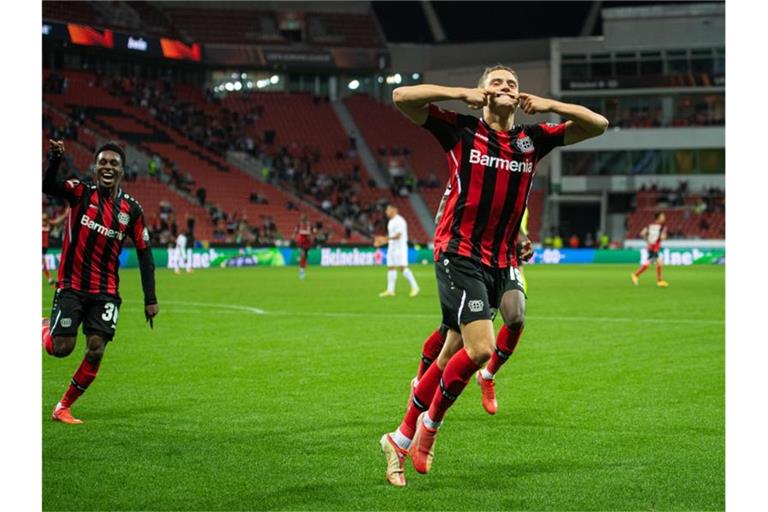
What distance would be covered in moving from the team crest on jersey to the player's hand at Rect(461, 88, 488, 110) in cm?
57

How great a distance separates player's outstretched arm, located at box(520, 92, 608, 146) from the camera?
248 inches

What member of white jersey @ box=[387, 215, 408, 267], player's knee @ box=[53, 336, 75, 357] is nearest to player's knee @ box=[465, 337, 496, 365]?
player's knee @ box=[53, 336, 75, 357]

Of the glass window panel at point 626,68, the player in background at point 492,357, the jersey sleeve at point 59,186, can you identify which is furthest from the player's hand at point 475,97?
the glass window panel at point 626,68

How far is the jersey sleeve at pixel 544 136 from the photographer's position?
272 inches

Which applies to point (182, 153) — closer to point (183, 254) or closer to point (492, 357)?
point (183, 254)

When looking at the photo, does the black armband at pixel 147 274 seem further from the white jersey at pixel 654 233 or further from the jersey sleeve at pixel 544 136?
the white jersey at pixel 654 233

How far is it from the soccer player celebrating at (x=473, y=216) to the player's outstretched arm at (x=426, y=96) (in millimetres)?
28

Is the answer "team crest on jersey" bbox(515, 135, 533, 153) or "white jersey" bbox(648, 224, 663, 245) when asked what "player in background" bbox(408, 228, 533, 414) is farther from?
"white jersey" bbox(648, 224, 663, 245)

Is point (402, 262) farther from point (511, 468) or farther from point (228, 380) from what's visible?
point (511, 468)

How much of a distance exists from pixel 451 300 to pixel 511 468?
1.16 meters

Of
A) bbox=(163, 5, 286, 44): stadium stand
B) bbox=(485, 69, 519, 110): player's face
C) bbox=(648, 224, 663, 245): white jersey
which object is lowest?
bbox=(648, 224, 663, 245): white jersey

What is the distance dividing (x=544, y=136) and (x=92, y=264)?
390cm

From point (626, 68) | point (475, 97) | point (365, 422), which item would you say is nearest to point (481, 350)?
point (475, 97)
